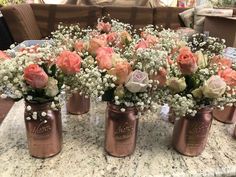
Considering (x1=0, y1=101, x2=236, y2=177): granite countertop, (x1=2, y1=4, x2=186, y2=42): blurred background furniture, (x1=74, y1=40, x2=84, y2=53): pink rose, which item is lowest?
(x1=0, y1=101, x2=236, y2=177): granite countertop

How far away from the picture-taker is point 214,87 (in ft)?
2.17

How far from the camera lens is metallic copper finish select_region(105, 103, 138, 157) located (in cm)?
70

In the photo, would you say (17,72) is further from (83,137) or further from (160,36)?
(160,36)

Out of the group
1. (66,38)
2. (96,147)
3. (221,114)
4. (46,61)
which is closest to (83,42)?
(66,38)

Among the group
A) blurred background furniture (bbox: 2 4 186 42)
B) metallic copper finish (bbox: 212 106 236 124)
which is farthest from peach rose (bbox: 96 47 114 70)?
blurred background furniture (bbox: 2 4 186 42)

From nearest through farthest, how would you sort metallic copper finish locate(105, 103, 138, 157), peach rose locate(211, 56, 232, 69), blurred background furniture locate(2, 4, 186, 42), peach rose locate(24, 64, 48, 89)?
peach rose locate(24, 64, 48, 89)
metallic copper finish locate(105, 103, 138, 157)
peach rose locate(211, 56, 232, 69)
blurred background furniture locate(2, 4, 186, 42)

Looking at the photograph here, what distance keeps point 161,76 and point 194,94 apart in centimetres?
10

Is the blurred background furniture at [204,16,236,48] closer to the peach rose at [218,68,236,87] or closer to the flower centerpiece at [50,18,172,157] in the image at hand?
the peach rose at [218,68,236,87]

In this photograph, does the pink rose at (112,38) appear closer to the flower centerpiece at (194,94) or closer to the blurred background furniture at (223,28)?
the flower centerpiece at (194,94)

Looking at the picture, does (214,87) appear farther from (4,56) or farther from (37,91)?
(4,56)

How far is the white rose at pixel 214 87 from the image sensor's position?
0.66 metres

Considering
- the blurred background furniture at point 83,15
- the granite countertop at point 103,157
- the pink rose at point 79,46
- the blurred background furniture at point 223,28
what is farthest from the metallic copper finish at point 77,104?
the blurred background furniture at point 83,15

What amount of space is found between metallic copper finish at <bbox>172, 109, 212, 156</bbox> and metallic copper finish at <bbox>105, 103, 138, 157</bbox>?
133 mm

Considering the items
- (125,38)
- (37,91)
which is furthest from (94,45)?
(37,91)
